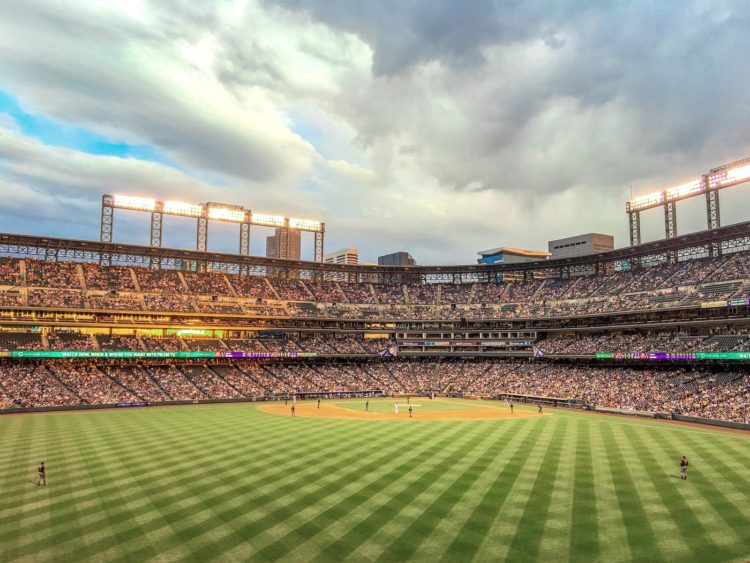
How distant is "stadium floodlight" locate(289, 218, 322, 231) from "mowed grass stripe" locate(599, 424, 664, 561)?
76.7 meters

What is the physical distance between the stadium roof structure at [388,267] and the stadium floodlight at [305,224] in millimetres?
7404

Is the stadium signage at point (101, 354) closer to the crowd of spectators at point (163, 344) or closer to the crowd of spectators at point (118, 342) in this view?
the crowd of spectators at point (163, 344)

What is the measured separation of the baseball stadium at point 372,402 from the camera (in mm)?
19531

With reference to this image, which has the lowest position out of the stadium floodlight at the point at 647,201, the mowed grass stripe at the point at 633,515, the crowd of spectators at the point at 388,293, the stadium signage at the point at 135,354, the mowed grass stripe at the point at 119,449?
the mowed grass stripe at the point at 119,449

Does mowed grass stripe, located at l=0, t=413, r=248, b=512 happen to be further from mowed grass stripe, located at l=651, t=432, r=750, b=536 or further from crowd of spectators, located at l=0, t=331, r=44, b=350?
mowed grass stripe, located at l=651, t=432, r=750, b=536

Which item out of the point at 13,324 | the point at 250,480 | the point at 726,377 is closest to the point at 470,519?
the point at 250,480

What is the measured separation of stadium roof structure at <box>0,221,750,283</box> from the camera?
236ft

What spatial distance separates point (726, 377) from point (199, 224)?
81.3m

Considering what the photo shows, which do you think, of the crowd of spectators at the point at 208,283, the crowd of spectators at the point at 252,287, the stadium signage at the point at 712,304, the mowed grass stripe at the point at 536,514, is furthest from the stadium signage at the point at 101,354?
the stadium signage at the point at 712,304

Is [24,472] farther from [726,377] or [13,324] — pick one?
[726,377]

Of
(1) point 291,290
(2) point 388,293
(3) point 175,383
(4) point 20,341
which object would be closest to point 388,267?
(2) point 388,293

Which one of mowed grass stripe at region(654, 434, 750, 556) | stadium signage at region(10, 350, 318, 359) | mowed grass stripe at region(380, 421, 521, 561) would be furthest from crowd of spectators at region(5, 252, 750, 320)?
mowed grass stripe at region(380, 421, 521, 561)

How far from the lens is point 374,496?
76.6 feet

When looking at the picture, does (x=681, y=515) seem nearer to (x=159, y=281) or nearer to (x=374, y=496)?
(x=374, y=496)
